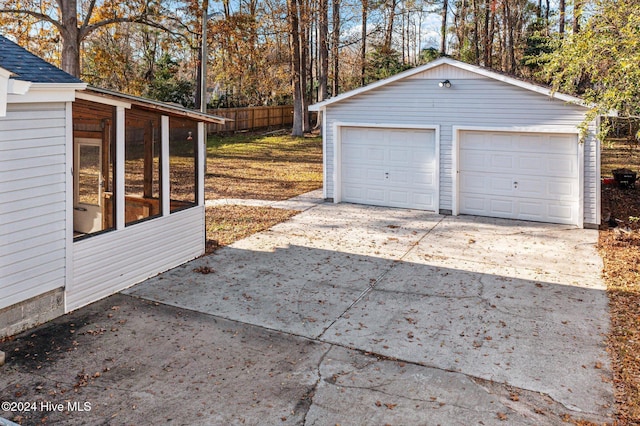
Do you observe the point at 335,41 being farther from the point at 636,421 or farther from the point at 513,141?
the point at 636,421

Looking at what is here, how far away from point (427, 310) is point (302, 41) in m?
25.0

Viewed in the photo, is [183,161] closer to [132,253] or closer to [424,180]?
[132,253]

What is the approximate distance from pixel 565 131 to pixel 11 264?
1001cm

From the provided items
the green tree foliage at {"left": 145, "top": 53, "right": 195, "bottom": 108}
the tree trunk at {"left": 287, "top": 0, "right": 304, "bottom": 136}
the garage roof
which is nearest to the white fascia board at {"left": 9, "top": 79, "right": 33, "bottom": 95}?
the garage roof

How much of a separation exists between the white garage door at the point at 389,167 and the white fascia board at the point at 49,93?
8.07 meters

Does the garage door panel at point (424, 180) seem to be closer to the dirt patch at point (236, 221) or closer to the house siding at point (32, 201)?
the dirt patch at point (236, 221)

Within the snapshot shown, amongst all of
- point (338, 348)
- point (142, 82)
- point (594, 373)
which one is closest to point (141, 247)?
point (338, 348)

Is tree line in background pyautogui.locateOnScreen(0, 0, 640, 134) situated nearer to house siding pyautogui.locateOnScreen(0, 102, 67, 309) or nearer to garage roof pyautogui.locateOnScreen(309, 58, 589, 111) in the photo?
garage roof pyautogui.locateOnScreen(309, 58, 589, 111)

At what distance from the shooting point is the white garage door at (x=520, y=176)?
37.7 feet

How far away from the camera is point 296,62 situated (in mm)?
28078

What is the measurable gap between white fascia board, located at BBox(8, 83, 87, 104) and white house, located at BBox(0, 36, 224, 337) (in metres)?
0.01

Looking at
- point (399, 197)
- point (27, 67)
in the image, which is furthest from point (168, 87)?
point (27, 67)

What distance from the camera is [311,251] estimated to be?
981cm

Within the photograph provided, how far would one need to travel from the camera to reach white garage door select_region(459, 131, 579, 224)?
37.7ft
